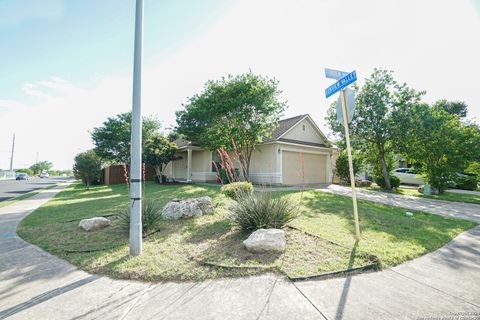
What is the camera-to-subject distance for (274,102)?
14.1 meters

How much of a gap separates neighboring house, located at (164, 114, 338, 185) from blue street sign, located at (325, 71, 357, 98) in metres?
9.49

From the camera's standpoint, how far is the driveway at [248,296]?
7.20ft

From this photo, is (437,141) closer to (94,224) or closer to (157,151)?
(94,224)

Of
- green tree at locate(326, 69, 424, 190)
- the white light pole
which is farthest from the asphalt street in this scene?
green tree at locate(326, 69, 424, 190)

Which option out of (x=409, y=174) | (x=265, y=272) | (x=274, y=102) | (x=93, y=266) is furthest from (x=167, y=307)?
(x=409, y=174)

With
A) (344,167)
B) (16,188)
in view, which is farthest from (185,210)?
(16,188)

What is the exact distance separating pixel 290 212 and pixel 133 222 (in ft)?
9.85

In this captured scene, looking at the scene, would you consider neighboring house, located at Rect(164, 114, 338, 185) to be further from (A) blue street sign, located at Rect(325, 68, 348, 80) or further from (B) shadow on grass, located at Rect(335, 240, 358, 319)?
(B) shadow on grass, located at Rect(335, 240, 358, 319)

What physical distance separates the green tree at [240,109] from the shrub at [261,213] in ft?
26.8

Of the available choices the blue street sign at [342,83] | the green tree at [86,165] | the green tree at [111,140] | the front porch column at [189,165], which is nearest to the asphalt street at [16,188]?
the green tree at [86,165]

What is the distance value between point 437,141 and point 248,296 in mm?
14315

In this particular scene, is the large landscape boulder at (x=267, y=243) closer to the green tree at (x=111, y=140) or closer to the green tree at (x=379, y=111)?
the green tree at (x=379, y=111)

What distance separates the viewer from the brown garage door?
1537 cm

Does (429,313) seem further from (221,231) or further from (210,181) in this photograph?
(210,181)
